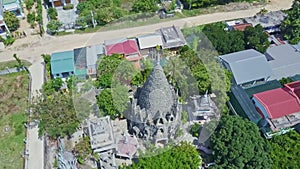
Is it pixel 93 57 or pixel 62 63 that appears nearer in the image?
pixel 62 63

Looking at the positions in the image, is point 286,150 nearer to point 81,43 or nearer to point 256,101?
point 256,101

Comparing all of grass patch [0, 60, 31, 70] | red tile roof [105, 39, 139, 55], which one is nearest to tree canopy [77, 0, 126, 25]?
red tile roof [105, 39, 139, 55]

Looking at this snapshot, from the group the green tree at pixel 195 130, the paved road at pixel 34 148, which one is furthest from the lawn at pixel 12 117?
the green tree at pixel 195 130

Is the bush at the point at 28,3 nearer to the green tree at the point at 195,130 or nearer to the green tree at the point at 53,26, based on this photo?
the green tree at the point at 53,26

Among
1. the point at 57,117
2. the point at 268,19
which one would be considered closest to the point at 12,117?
the point at 57,117

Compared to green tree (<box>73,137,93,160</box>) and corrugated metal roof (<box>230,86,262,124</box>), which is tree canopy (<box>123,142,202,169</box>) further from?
corrugated metal roof (<box>230,86,262,124</box>)

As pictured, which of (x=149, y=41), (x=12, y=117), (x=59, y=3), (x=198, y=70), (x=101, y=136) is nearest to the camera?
(x=101, y=136)

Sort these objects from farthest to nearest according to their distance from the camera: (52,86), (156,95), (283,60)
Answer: (283,60)
(52,86)
(156,95)

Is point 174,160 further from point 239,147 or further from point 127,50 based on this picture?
point 127,50
